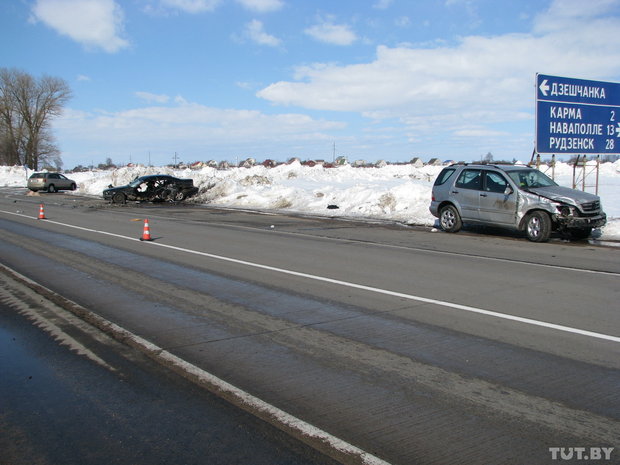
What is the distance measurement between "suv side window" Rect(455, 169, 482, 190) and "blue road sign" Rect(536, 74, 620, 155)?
385 centimetres

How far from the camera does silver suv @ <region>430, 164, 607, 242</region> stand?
13.4 metres

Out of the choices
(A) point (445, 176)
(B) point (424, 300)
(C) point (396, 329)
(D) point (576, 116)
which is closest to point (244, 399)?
(C) point (396, 329)

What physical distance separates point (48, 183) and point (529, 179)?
41.9 m

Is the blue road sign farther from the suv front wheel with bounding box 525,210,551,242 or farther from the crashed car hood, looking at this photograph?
the suv front wheel with bounding box 525,210,551,242

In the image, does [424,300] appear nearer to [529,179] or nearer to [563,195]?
[563,195]

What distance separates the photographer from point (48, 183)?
45.8 meters

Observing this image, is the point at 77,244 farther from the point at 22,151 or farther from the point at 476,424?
the point at 22,151

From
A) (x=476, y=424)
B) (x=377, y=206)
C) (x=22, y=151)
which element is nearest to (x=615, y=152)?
(x=377, y=206)

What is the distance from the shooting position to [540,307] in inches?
274

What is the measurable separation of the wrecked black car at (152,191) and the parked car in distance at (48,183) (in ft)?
52.6

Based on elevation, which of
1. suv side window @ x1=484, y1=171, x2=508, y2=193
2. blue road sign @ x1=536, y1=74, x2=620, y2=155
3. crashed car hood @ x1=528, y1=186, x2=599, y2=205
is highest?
blue road sign @ x1=536, y1=74, x2=620, y2=155

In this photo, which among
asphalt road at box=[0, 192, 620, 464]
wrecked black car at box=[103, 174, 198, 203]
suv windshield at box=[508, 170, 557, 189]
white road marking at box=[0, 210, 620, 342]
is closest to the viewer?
asphalt road at box=[0, 192, 620, 464]

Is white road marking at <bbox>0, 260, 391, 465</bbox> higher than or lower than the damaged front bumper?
lower

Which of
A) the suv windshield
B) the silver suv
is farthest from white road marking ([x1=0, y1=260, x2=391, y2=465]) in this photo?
the suv windshield
